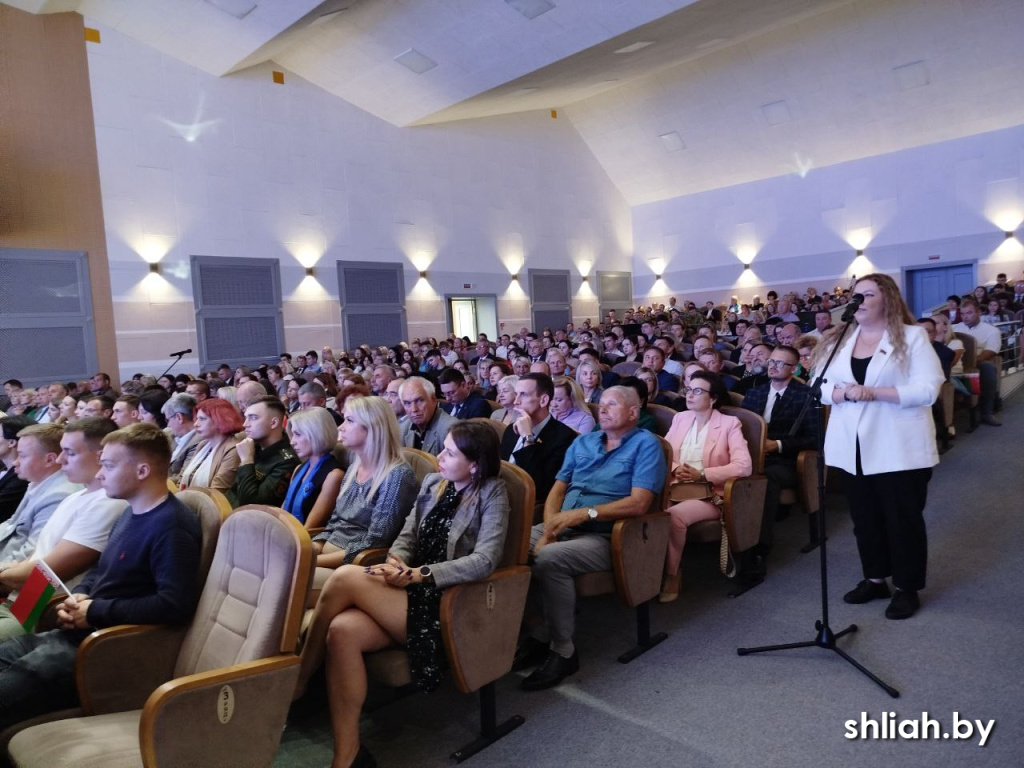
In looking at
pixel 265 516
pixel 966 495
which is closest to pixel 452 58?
pixel 966 495

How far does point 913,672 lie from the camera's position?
2299 millimetres

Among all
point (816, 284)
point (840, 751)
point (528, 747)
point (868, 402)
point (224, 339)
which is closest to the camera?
point (840, 751)

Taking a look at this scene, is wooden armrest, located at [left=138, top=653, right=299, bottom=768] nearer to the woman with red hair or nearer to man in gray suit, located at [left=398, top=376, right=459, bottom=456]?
the woman with red hair

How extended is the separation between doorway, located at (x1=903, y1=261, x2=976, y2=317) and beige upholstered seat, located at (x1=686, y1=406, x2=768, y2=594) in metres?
11.8

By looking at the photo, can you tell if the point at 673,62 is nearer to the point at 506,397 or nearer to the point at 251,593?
the point at 506,397

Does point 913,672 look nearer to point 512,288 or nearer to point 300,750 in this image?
point 300,750

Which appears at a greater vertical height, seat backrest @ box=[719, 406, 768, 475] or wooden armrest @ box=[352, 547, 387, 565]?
seat backrest @ box=[719, 406, 768, 475]

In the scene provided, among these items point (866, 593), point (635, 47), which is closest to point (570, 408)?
point (866, 593)

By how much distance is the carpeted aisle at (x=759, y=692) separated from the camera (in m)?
1.99

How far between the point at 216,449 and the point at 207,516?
141 cm

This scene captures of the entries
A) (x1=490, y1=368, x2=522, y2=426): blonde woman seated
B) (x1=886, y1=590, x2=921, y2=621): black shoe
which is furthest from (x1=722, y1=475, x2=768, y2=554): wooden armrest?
(x1=490, y1=368, x2=522, y2=426): blonde woman seated

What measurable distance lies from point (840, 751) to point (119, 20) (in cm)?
Result: 1184

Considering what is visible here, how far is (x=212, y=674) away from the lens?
1555 mm

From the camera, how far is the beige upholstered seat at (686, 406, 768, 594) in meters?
2.97
